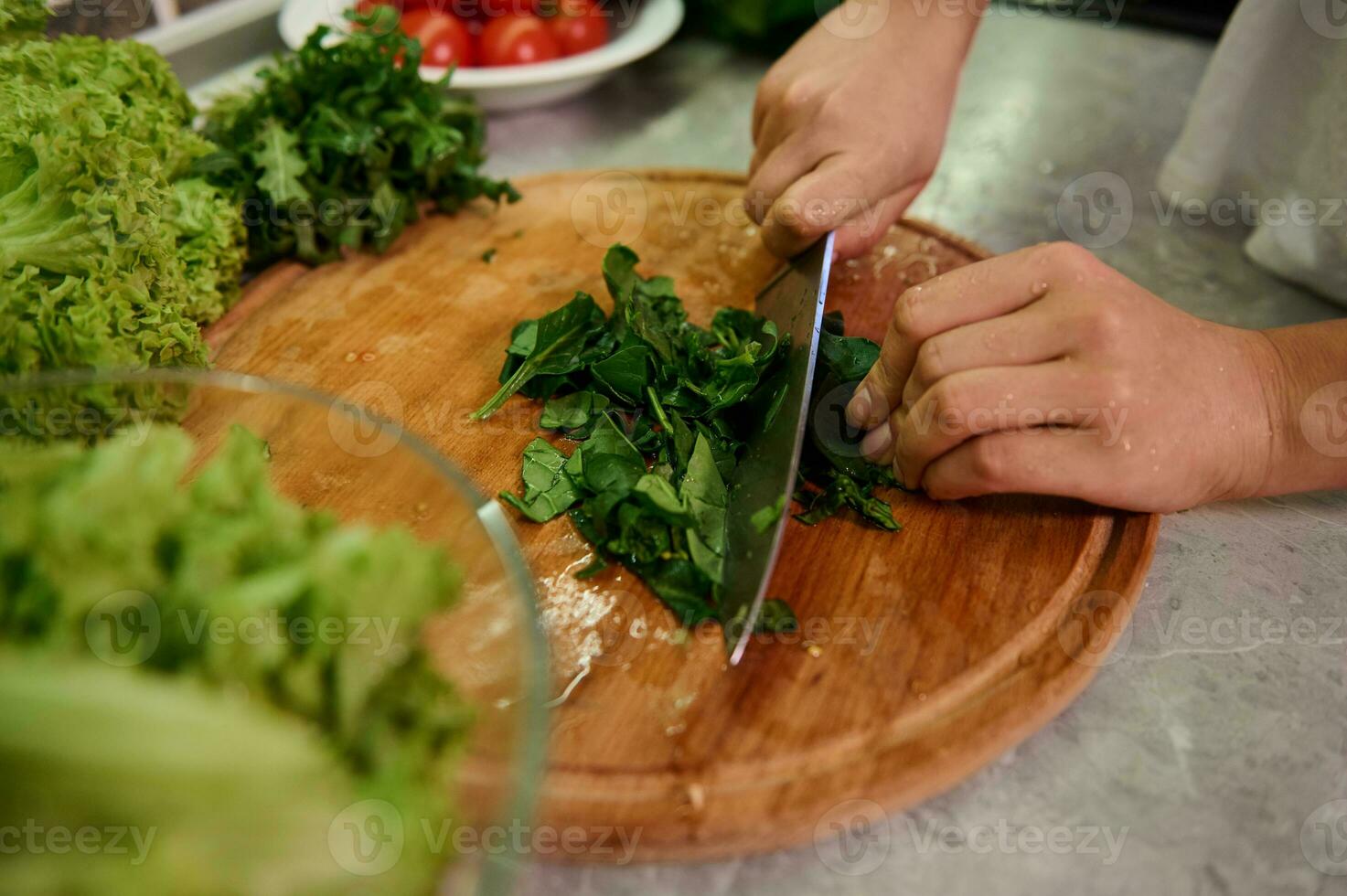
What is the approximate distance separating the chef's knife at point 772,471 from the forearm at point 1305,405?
77 centimetres

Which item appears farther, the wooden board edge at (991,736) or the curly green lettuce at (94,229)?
the curly green lettuce at (94,229)

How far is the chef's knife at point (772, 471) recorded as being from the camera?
53.0 inches

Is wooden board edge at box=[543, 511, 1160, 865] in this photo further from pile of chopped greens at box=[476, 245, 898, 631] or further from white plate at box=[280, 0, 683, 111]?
white plate at box=[280, 0, 683, 111]

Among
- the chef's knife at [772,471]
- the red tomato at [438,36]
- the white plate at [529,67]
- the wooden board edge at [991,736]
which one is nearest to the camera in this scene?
the wooden board edge at [991,736]

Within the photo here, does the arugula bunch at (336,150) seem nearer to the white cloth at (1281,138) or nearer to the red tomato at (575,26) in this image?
the red tomato at (575,26)

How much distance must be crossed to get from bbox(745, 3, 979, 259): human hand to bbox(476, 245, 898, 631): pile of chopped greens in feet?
0.82

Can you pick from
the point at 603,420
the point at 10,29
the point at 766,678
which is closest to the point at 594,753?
the point at 766,678

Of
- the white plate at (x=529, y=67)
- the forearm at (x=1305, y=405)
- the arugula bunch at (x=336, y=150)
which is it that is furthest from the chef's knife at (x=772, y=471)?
the white plate at (x=529, y=67)

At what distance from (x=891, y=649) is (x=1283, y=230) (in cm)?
168

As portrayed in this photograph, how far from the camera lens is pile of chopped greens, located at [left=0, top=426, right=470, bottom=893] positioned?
2.50 feet

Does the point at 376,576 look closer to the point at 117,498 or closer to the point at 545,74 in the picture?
the point at 117,498

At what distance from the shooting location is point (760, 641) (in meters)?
1.37

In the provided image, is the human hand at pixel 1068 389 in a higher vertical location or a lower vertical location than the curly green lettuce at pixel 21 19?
lower

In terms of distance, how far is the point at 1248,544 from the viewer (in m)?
1.62
